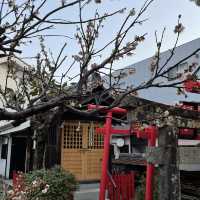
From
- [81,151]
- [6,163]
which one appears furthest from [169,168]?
[6,163]

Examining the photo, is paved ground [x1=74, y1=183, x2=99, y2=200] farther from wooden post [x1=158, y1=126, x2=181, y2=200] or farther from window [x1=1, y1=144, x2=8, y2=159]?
window [x1=1, y1=144, x2=8, y2=159]

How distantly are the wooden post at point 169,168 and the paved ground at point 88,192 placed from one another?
661 centimetres

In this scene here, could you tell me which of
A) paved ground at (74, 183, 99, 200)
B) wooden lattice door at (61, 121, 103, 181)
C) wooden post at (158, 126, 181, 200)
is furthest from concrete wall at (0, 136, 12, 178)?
wooden post at (158, 126, 181, 200)

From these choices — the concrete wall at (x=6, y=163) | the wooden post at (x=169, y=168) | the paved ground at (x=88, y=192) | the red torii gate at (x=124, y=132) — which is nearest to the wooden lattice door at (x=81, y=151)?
the paved ground at (x=88, y=192)

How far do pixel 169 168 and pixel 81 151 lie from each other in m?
10.7

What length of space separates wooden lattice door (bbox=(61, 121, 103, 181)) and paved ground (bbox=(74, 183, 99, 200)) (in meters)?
0.83

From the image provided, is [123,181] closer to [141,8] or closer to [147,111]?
[147,111]

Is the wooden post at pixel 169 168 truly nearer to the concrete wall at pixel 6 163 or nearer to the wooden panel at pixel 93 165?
the wooden panel at pixel 93 165

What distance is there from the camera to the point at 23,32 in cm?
350

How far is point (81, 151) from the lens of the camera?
1512cm

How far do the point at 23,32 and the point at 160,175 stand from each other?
2.58 m

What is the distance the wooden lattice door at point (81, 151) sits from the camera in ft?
48.6

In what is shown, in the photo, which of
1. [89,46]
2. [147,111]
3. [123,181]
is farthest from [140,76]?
[89,46]

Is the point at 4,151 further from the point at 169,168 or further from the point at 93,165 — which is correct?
the point at 169,168
